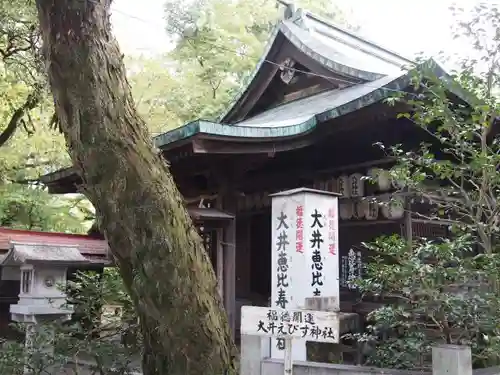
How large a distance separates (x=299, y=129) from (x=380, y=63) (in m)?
6.49

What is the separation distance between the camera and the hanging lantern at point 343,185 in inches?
307

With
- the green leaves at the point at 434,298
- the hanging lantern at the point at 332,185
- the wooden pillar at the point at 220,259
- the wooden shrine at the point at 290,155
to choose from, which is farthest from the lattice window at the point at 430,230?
the green leaves at the point at 434,298

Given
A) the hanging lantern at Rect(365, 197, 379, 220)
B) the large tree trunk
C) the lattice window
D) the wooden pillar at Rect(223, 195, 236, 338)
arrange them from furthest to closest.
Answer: the lattice window, the wooden pillar at Rect(223, 195, 236, 338), the hanging lantern at Rect(365, 197, 379, 220), the large tree trunk

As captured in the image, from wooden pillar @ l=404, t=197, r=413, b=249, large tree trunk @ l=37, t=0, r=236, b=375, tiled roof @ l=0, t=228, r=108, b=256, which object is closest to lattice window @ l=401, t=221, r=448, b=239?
wooden pillar @ l=404, t=197, r=413, b=249

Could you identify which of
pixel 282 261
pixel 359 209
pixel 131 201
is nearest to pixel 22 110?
pixel 359 209

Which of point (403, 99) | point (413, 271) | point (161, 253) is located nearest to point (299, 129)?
point (403, 99)

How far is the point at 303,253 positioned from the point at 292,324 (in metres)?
1.23

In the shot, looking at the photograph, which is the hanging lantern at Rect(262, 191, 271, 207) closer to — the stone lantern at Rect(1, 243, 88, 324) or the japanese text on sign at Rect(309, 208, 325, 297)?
the stone lantern at Rect(1, 243, 88, 324)

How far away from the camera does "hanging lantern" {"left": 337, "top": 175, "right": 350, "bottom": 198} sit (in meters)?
7.80

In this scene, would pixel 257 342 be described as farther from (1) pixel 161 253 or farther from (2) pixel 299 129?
(2) pixel 299 129

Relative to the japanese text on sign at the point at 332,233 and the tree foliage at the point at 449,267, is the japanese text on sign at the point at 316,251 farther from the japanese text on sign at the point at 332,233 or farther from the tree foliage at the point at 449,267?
the tree foliage at the point at 449,267

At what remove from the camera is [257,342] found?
482 cm

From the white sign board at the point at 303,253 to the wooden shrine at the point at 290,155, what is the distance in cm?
90

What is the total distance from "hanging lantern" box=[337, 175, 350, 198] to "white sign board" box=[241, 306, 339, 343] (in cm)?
378
